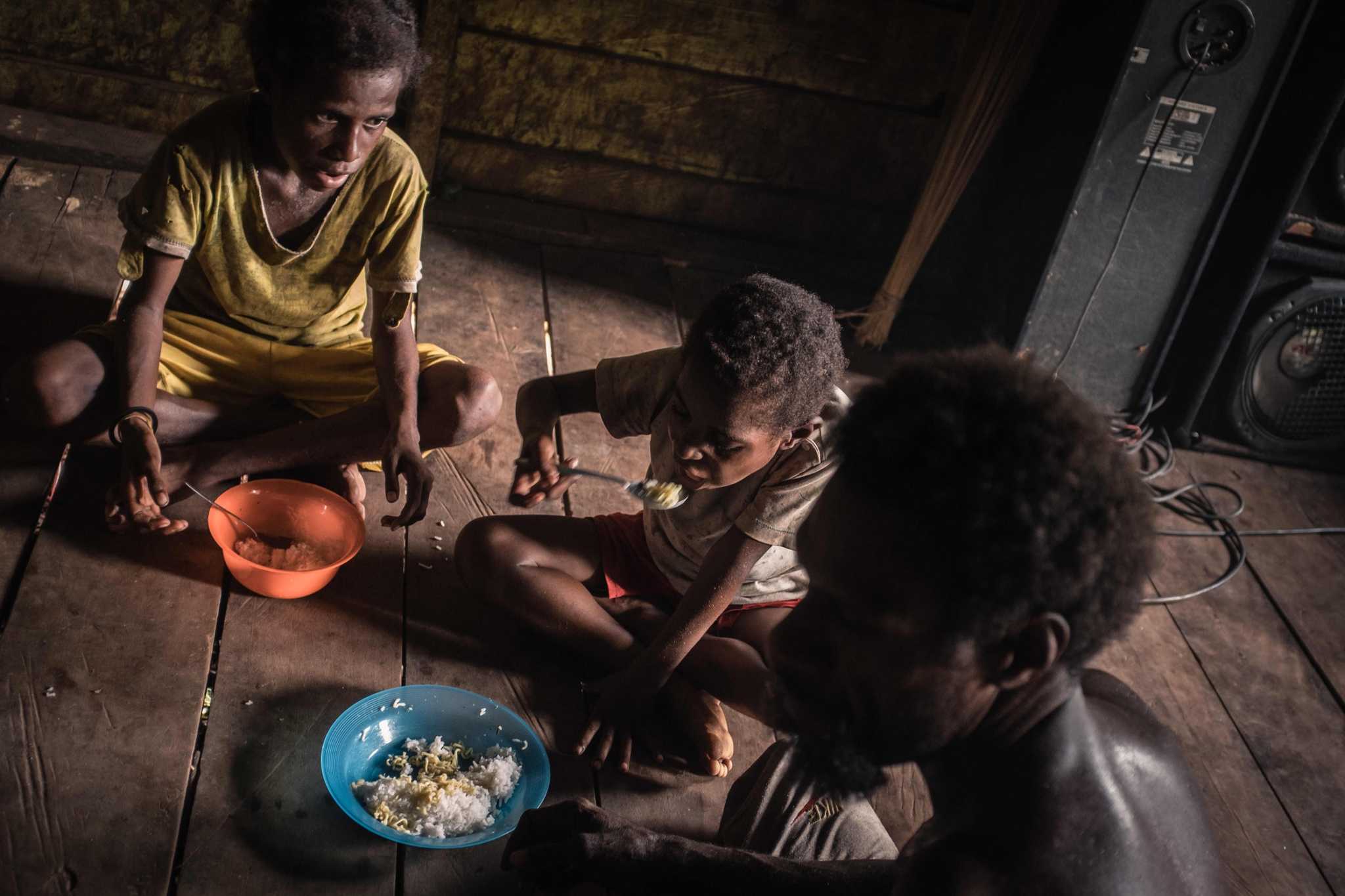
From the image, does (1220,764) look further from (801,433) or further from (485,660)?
(485,660)

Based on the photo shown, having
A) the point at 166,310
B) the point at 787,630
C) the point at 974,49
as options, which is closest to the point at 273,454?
the point at 166,310

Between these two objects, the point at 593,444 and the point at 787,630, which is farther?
the point at 593,444

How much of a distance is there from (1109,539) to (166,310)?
1847mm

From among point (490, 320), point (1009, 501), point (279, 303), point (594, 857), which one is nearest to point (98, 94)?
point (490, 320)

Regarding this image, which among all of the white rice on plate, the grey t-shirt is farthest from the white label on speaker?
the white rice on plate

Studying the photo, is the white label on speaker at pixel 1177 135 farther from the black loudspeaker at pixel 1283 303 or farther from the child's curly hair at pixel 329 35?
the child's curly hair at pixel 329 35

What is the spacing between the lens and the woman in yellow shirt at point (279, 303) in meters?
1.81

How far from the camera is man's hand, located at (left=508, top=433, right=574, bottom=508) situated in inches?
75.0

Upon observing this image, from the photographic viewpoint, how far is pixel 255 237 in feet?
6.73

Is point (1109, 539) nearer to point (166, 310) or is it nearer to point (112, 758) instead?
point (112, 758)

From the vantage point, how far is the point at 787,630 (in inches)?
46.6

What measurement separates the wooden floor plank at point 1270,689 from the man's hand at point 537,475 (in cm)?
123

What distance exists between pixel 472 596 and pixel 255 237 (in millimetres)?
754

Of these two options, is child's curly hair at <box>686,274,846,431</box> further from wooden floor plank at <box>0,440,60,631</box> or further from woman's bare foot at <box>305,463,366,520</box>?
wooden floor plank at <box>0,440,60,631</box>
